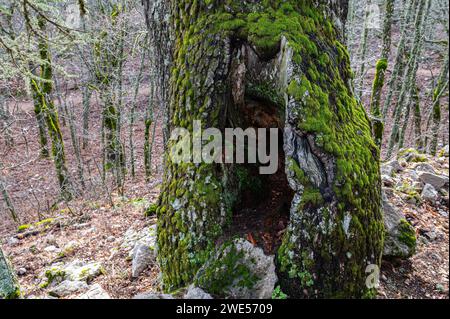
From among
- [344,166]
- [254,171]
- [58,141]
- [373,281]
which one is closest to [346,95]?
[344,166]

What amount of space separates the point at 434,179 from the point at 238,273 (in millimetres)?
2960

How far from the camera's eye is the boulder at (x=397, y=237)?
309cm

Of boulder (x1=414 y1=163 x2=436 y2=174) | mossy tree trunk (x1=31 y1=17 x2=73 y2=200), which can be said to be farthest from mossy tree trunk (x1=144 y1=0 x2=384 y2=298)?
mossy tree trunk (x1=31 y1=17 x2=73 y2=200)

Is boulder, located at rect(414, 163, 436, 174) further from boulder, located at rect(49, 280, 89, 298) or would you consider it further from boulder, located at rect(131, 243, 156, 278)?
boulder, located at rect(49, 280, 89, 298)

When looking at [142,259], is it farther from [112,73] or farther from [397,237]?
[112,73]

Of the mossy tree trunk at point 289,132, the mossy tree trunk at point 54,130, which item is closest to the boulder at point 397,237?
the mossy tree trunk at point 289,132

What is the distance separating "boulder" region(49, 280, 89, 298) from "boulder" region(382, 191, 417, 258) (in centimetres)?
348

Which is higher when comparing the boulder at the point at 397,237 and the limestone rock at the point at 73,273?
the boulder at the point at 397,237

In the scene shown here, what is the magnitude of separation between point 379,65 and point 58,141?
10.6 metres

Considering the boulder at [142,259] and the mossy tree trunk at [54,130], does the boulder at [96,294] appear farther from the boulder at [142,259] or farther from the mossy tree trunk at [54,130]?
the mossy tree trunk at [54,130]

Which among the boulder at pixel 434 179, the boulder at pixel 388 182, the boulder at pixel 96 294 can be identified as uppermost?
the boulder at pixel 434 179

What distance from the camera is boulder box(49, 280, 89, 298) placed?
4.16m

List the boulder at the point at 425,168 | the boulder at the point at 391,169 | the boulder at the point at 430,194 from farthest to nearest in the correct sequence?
the boulder at the point at 391,169, the boulder at the point at 425,168, the boulder at the point at 430,194

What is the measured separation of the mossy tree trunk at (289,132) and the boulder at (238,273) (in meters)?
0.11
